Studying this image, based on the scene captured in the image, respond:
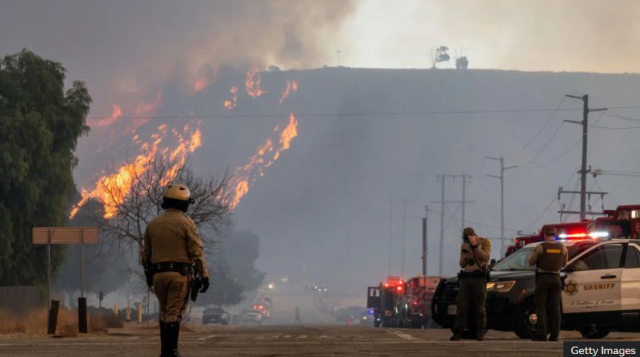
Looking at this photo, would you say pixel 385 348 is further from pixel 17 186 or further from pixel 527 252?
pixel 17 186

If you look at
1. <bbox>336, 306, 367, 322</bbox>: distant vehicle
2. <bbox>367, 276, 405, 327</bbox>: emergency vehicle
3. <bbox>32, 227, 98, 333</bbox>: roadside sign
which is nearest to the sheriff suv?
<bbox>32, 227, 98, 333</bbox>: roadside sign

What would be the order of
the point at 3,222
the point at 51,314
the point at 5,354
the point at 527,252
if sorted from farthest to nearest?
1. the point at 3,222
2. the point at 51,314
3. the point at 527,252
4. the point at 5,354

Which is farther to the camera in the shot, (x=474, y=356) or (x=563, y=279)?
(x=563, y=279)

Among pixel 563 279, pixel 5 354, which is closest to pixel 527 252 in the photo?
pixel 563 279

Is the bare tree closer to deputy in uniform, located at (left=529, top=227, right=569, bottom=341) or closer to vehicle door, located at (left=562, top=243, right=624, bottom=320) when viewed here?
vehicle door, located at (left=562, top=243, right=624, bottom=320)

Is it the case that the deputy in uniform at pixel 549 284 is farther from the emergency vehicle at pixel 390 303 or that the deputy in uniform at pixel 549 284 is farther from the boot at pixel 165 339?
the emergency vehicle at pixel 390 303

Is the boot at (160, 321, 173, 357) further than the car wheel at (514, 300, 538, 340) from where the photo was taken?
No

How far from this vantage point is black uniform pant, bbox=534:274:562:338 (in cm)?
2131

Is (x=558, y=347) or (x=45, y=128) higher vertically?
(x=45, y=128)

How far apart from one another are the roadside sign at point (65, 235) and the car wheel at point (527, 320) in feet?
40.2

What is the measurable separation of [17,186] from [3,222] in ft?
6.20

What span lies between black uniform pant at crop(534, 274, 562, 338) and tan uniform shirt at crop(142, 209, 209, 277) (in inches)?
364

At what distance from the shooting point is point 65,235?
101ft

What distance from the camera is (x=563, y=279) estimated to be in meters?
22.3
